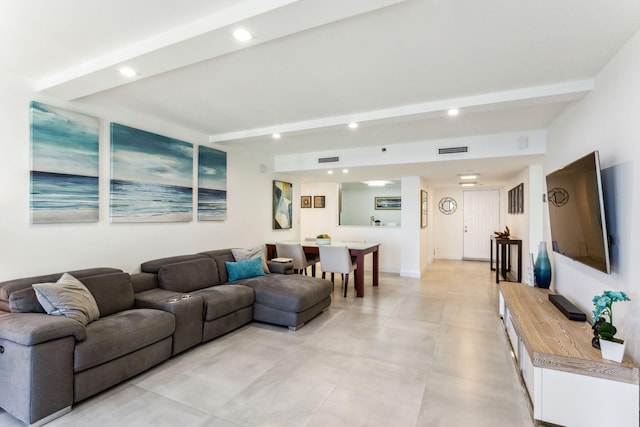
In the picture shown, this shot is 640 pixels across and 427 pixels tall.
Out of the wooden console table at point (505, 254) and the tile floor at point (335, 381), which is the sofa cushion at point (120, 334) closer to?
the tile floor at point (335, 381)

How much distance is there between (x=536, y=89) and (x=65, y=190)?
451 cm

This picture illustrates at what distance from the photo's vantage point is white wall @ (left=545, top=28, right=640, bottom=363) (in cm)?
199

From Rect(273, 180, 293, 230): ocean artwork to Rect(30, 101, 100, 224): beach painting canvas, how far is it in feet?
10.8

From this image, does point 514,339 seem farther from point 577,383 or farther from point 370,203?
point 370,203

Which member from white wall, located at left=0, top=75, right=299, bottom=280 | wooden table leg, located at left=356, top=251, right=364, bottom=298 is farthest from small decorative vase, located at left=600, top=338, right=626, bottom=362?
white wall, located at left=0, top=75, right=299, bottom=280

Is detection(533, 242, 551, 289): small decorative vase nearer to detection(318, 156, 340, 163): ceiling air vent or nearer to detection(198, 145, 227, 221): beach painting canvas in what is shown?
detection(318, 156, 340, 163): ceiling air vent

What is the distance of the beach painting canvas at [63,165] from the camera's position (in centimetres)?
280

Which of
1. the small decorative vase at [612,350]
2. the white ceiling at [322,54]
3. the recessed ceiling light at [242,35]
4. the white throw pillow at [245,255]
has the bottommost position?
the small decorative vase at [612,350]

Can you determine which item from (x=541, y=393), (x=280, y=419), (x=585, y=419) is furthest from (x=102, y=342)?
(x=585, y=419)

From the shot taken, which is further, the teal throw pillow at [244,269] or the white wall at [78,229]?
the teal throw pillow at [244,269]

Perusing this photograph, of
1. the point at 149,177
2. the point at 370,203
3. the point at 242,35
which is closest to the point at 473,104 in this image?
the point at 242,35

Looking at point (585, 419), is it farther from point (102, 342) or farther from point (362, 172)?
point (362, 172)

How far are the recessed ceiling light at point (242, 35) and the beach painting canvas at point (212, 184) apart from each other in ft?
9.26

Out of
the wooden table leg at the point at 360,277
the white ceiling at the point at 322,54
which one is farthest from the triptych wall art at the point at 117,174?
the wooden table leg at the point at 360,277
